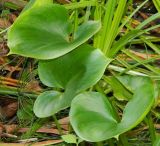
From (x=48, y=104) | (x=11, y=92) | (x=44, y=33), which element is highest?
(x=44, y=33)

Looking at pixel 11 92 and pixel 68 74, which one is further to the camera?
pixel 11 92

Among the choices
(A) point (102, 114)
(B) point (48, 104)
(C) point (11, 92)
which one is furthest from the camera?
(C) point (11, 92)

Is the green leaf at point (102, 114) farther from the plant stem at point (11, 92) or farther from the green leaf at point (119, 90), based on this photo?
the plant stem at point (11, 92)

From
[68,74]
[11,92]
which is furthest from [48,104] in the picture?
[11,92]

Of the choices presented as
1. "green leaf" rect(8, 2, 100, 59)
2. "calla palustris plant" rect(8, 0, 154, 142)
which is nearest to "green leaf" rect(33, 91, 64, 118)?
"calla palustris plant" rect(8, 0, 154, 142)

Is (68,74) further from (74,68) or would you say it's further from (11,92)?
(11,92)

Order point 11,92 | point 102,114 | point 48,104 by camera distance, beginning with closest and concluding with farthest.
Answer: point 102,114
point 48,104
point 11,92
